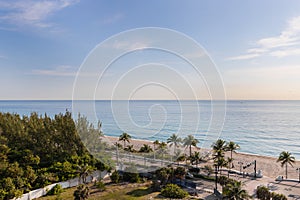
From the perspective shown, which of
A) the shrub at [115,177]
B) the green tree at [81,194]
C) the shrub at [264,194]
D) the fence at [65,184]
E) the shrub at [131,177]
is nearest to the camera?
the green tree at [81,194]

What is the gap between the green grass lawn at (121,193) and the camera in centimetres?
2244

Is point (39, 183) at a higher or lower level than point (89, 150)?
lower

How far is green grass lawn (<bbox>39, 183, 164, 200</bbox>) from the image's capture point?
73.6ft

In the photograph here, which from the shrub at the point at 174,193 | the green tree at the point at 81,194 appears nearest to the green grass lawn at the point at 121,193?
the shrub at the point at 174,193

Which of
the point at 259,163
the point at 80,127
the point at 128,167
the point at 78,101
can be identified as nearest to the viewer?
the point at 78,101

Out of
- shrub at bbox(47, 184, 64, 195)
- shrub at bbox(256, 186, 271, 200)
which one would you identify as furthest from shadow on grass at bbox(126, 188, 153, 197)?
shrub at bbox(256, 186, 271, 200)

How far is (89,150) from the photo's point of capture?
100.0 ft

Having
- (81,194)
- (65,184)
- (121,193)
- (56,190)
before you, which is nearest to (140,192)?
(121,193)

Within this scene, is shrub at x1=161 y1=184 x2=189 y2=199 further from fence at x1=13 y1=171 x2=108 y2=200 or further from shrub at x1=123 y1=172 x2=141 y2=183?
fence at x1=13 y1=171 x2=108 y2=200

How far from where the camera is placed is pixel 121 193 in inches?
927

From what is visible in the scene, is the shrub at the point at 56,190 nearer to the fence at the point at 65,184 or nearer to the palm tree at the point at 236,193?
the fence at the point at 65,184

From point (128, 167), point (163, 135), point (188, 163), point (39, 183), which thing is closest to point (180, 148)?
point (188, 163)

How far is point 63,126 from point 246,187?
985 inches

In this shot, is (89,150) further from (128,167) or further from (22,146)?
(22,146)
